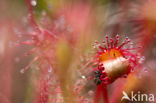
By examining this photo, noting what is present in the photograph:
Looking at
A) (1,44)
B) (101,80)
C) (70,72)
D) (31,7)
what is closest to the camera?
(70,72)

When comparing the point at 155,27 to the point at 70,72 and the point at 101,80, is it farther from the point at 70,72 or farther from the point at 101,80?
the point at 70,72

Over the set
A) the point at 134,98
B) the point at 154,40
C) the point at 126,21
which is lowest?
the point at 134,98

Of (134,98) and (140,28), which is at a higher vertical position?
(140,28)

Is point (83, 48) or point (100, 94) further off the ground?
point (83, 48)

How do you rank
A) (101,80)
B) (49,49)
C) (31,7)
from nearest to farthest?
1. (101,80)
2. (49,49)
3. (31,7)

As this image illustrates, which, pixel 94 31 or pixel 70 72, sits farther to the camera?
pixel 94 31

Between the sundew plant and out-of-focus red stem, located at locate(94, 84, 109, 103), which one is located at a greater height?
the sundew plant

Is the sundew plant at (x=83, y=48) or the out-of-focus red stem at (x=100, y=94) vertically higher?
the sundew plant at (x=83, y=48)

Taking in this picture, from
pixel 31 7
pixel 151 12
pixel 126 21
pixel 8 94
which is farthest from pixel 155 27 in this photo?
pixel 8 94
